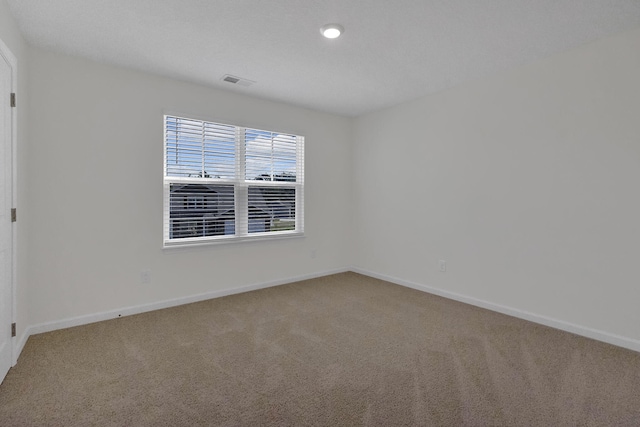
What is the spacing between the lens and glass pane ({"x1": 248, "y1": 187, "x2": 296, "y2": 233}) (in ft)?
13.9

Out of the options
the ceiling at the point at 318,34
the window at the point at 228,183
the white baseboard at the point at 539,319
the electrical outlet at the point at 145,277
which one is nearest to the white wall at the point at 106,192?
the electrical outlet at the point at 145,277

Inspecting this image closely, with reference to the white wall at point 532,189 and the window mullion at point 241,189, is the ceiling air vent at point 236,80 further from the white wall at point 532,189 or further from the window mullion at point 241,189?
the white wall at point 532,189

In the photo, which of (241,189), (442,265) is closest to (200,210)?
(241,189)

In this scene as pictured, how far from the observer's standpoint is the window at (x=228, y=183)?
361 centimetres

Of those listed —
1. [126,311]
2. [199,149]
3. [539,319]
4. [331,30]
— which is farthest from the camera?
[199,149]

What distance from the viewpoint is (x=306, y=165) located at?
4.69 m

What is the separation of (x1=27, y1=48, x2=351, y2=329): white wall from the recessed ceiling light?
70.6 inches

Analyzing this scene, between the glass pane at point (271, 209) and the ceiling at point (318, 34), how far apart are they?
1441 mm

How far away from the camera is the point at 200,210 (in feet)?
12.4

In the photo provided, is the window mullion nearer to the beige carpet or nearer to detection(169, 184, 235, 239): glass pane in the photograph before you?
detection(169, 184, 235, 239): glass pane

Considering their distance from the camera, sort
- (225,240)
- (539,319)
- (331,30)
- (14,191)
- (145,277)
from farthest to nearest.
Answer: (225,240), (145,277), (539,319), (331,30), (14,191)

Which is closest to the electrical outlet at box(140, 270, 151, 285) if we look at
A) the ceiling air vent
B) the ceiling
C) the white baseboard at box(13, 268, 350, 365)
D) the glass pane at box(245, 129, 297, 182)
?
the white baseboard at box(13, 268, 350, 365)

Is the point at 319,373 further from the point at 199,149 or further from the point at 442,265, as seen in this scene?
the point at 199,149

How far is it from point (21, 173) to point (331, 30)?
271 cm
